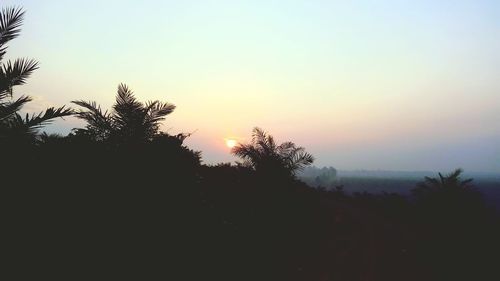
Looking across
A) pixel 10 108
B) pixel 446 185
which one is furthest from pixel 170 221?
pixel 446 185

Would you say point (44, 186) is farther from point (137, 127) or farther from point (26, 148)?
point (137, 127)

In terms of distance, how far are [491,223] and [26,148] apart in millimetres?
14072

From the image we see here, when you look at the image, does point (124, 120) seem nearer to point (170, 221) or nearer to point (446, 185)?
point (170, 221)

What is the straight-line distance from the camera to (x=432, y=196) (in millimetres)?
15227

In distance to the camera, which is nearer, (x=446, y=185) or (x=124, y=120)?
(x=124, y=120)

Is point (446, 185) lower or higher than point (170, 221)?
higher

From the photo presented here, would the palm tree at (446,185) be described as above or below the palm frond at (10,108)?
below

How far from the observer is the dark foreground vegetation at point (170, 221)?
20.1 feet

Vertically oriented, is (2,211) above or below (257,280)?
above

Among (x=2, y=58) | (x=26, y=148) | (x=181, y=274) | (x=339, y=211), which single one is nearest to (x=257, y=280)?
(x=181, y=274)

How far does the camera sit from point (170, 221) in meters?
7.16

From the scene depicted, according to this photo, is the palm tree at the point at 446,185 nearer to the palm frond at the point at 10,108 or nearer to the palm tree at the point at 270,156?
the palm tree at the point at 270,156

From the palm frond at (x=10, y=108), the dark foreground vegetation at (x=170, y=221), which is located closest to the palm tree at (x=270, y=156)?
the dark foreground vegetation at (x=170, y=221)

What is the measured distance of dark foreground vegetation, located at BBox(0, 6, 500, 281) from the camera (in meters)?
6.12
